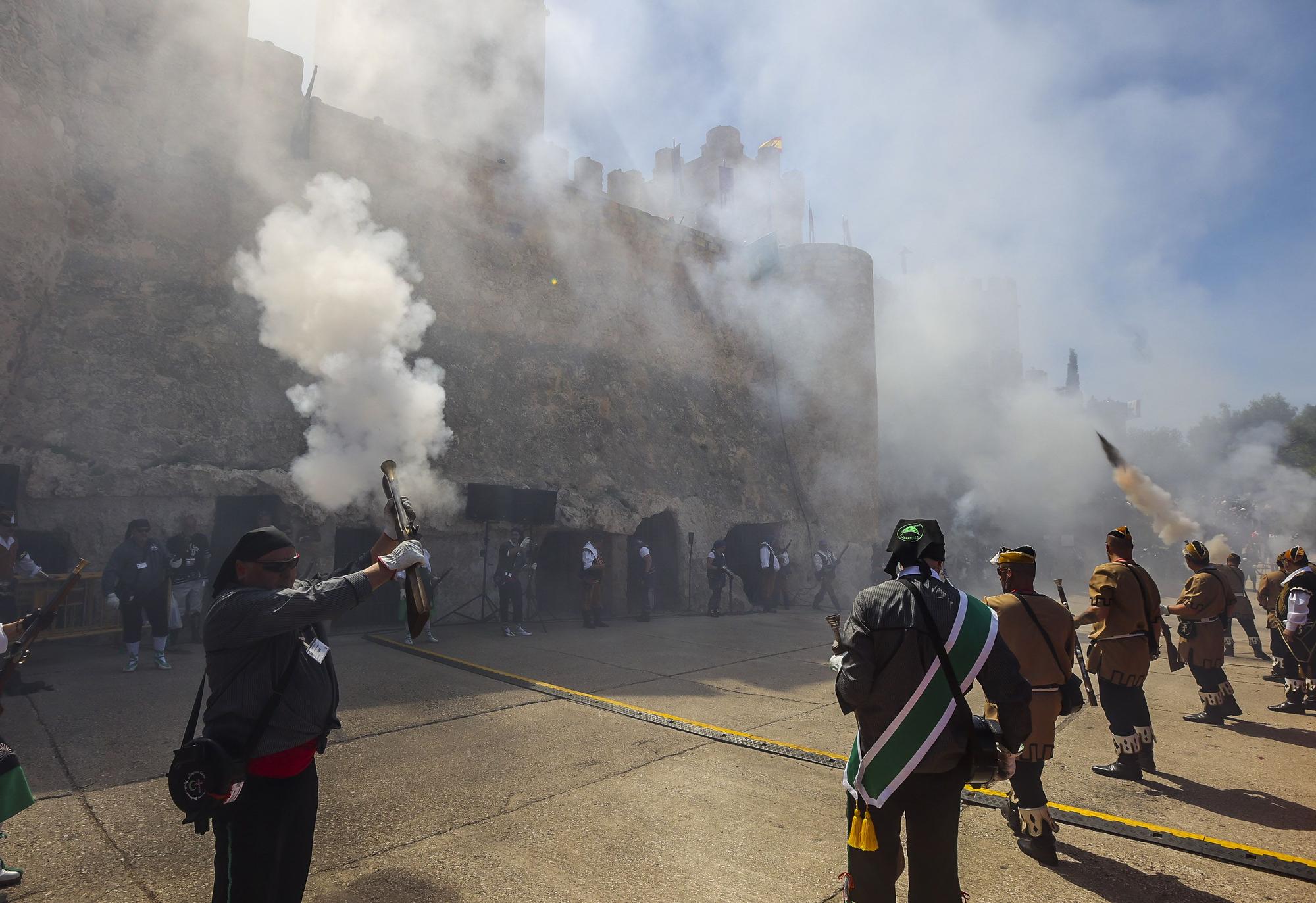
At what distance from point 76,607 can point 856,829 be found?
30.6 ft

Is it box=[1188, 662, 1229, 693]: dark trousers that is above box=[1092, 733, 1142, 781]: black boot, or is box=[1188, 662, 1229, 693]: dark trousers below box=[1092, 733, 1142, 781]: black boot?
above

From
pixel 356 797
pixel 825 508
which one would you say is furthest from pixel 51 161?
pixel 825 508

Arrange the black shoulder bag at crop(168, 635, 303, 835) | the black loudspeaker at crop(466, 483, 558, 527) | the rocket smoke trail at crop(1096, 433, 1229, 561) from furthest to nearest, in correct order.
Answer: the black loudspeaker at crop(466, 483, 558, 527), the rocket smoke trail at crop(1096, 433, 1229, 561), the black shoulder bag at crop(168, 635, 303, 835)

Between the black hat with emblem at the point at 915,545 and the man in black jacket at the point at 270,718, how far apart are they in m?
1.83

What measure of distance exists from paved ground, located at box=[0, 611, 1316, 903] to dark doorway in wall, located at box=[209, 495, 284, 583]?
107 inches

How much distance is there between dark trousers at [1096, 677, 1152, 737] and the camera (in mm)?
4582

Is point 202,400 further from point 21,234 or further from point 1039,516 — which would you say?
point 1039,516

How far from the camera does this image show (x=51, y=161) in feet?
29.8

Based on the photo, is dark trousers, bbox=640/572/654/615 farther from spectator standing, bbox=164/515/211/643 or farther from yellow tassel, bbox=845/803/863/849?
yellow tassel, bbox=845/803/863/849

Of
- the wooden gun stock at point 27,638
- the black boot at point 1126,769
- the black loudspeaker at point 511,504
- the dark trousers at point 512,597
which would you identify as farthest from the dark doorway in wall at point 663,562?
the wooden gun stock at point 27,638

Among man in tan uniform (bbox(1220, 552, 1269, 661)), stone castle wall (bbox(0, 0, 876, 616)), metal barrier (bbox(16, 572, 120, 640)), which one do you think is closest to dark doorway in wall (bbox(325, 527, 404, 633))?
stone castle wall (bbox(0, 0, 876, 616))

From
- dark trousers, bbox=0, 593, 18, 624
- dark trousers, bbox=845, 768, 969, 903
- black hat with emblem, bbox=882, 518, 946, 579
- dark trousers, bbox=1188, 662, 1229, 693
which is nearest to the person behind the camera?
dark trousers, bbox=845, 768, 969, 903

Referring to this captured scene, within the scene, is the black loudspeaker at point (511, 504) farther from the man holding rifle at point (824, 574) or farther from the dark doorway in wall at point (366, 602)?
the man holding rifle at point (824, 574)

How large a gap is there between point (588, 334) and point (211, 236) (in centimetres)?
673
